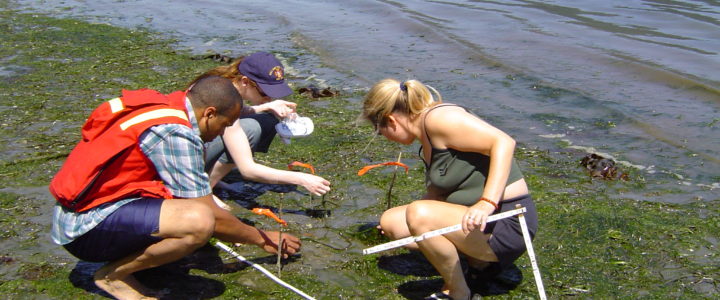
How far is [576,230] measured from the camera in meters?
4.59

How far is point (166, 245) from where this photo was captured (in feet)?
11.3

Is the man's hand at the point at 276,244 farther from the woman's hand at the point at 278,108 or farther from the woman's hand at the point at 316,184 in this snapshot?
the woman's hand at the point at 278,108

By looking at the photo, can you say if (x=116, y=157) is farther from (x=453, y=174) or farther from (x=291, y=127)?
(x=291, y=127)

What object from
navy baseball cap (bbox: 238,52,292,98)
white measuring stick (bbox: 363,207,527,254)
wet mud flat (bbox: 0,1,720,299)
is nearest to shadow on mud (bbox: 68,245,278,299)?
Answer: wet mud flat (bbox: 0,1,720,299)

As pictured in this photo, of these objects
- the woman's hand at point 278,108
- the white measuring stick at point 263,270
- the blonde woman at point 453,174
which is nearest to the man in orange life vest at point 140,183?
the white measuring stick at point 263,270

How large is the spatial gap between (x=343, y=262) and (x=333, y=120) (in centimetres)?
304

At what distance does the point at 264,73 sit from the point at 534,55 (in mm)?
7171

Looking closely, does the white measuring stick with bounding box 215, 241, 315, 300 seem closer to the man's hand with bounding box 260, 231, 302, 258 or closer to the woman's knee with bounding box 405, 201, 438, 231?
the man's hand with bounding box 260, 231, 302, 258

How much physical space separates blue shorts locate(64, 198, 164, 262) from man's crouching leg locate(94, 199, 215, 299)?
4 centimetres

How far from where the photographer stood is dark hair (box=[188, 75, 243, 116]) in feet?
11.5

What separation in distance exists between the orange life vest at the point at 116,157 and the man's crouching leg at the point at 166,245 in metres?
0.14

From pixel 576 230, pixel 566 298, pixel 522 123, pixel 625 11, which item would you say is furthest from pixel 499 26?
pixel 566 298

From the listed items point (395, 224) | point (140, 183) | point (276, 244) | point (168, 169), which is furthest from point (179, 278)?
point (395, 224)

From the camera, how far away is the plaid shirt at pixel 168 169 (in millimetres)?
3307
